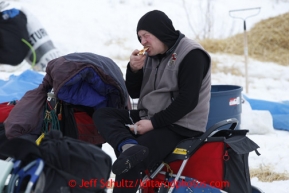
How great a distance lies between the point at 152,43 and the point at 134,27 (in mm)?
9967

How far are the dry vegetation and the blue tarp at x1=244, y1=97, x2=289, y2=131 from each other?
12.8 ft

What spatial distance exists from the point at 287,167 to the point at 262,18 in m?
9.69

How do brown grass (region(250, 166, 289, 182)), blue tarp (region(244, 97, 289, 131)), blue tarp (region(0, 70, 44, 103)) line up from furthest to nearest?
blue tarp (region(244, 97, 289, 131)) → blue tarp (region(0, 70, 44, 103)) → brown grass (region(250, 166, 289, 182))

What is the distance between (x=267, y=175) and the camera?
13.5 feet

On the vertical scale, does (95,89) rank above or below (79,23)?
above

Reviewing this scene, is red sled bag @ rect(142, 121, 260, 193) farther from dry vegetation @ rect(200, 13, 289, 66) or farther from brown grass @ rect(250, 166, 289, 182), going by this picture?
dry vegetation @ rect(200, 13, 289, 66)

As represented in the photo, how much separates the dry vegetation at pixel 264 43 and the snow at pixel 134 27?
1.40ft

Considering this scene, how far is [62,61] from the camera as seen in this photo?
10.3ft

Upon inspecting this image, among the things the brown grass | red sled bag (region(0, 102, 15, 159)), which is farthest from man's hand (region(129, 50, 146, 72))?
the brown grass

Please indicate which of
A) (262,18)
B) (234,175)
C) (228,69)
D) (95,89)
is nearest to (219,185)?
(234,175)

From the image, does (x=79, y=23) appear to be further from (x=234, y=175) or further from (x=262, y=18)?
(x=234, y=175)

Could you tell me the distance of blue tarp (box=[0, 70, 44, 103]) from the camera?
16.6 feet

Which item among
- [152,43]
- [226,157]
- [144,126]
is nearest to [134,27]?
[152,43]

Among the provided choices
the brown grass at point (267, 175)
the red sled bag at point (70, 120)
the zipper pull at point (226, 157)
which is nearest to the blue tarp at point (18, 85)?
the red sled bag at point (70, 120)
